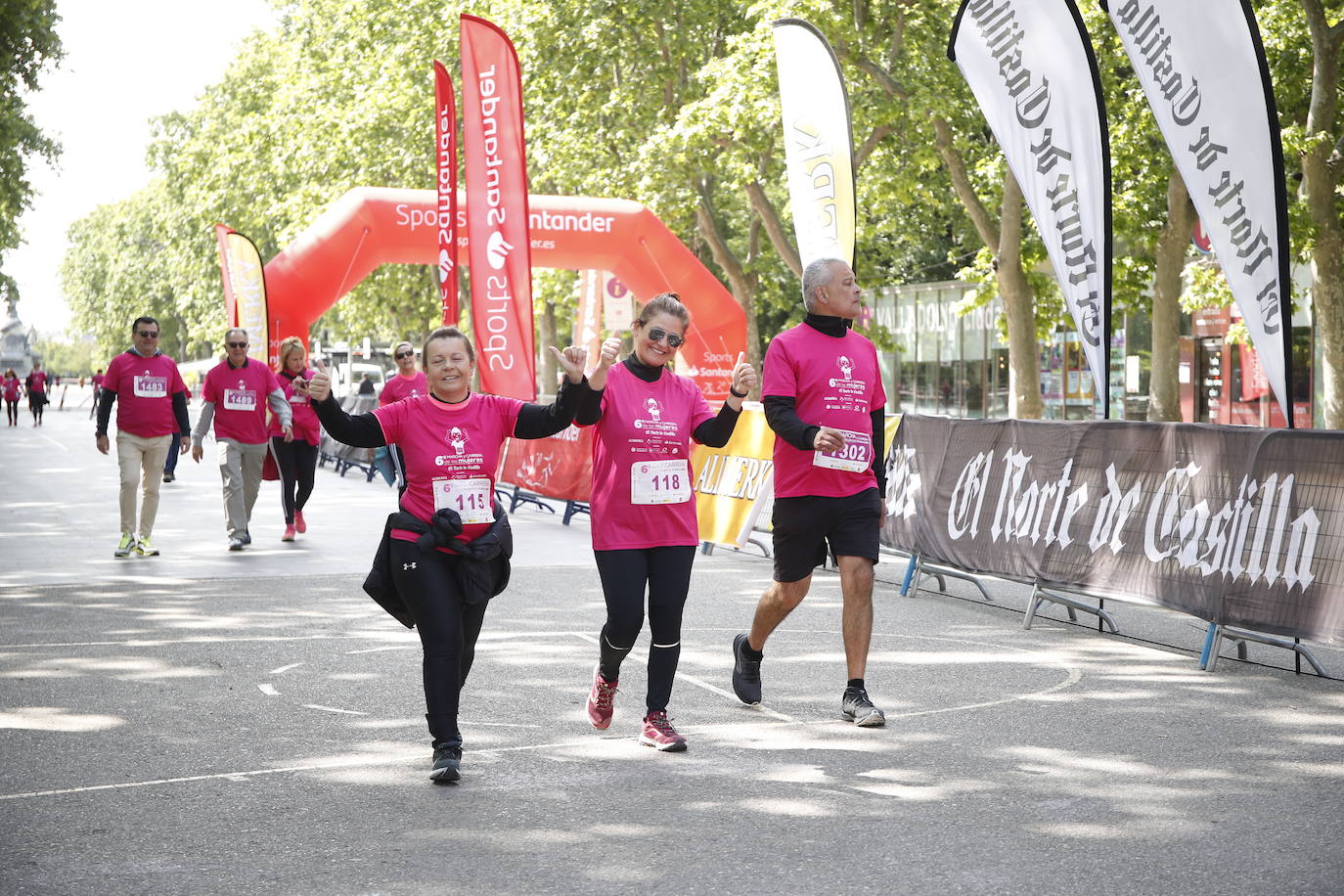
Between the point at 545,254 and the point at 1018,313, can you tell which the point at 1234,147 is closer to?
the point at 1018,313

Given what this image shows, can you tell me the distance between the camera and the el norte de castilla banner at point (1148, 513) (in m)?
7.92

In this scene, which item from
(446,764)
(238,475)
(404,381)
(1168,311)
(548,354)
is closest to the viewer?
(446,764)

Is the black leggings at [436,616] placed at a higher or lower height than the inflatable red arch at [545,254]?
lower

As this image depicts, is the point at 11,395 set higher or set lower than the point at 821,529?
higher

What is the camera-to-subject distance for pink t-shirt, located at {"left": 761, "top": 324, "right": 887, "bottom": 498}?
691cm

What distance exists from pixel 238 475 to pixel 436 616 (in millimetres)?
8727

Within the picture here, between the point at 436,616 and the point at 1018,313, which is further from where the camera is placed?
the point at 1018,313

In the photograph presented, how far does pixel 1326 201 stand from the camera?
19172 mm

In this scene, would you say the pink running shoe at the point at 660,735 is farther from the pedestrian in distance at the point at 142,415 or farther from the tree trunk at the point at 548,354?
the tree trunk at the point at 548,354

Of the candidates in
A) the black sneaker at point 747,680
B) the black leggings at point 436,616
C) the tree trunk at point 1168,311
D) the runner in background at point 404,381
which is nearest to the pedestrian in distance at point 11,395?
the tree trunk at point 1168,311

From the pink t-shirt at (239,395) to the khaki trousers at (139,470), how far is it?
0.52 meters

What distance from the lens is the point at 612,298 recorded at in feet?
98.3

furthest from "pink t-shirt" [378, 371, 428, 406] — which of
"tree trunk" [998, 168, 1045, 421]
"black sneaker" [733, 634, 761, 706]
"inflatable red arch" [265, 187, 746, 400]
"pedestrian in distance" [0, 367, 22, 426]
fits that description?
"pedestrian in distance" [0, 367, 22, 426]

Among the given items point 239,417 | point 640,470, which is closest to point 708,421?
point 640,470
